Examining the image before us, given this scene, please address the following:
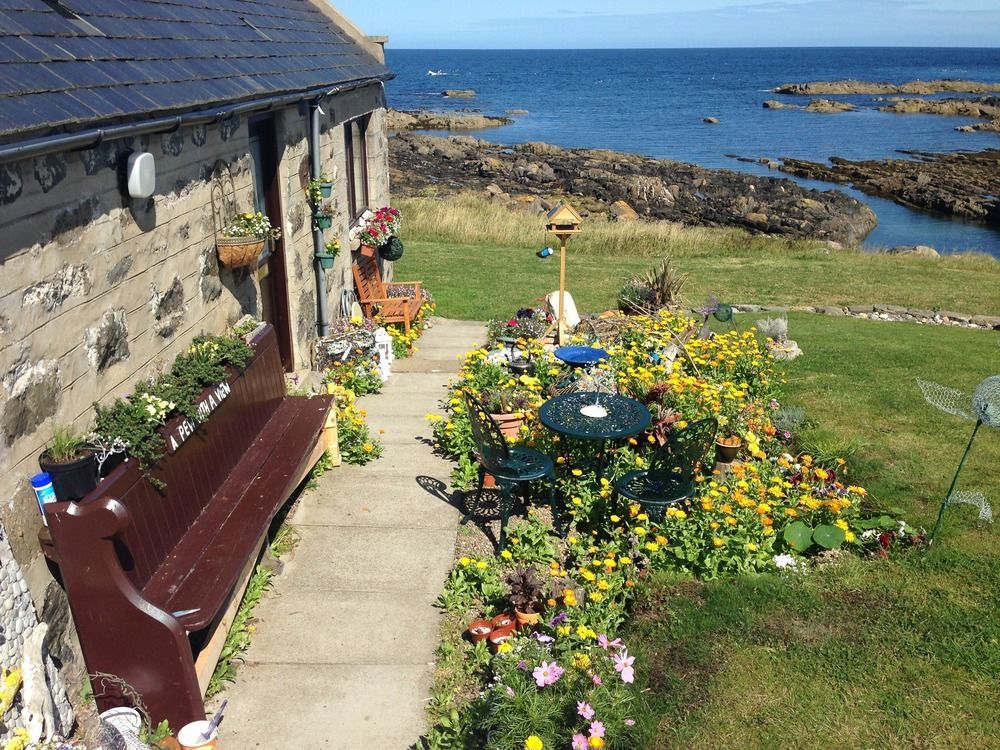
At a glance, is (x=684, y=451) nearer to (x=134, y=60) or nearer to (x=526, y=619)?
(x=526, y=619)

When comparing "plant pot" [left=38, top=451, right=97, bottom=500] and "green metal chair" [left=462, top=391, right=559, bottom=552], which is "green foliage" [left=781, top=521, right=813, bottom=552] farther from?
"plant pot" [left=38, top=451, right=97, bottom=500]

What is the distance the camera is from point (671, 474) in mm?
6121

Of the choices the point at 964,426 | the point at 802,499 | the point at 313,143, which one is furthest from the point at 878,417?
the point at 313,143

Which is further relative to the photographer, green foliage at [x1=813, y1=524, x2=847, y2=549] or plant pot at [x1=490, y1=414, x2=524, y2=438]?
plant pot at [x1=490, y1=414, x2=524, y2=438]

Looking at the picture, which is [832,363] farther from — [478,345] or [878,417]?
[478,345]

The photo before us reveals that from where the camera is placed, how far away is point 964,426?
8062 mm

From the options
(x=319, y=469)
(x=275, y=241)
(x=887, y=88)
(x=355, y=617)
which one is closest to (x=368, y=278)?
(x=275, y=241)

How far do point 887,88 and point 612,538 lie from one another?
106m

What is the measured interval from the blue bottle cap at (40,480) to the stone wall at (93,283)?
0.06m

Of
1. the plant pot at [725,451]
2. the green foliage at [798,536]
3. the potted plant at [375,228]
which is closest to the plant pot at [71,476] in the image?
the green foliage at [798,536]

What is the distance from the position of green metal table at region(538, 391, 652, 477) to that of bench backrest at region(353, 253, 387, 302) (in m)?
5.14

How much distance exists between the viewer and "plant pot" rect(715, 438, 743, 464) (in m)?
6.82

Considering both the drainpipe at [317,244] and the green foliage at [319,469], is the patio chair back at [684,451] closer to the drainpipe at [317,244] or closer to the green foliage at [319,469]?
the green foliage at [319,469]

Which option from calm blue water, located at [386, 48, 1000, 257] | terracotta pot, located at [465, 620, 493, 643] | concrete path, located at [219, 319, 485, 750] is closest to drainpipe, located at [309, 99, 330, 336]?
concrete path, located at [219, 319, 485, 750]
